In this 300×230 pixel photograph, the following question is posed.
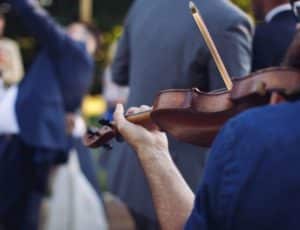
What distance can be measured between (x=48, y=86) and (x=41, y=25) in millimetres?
363

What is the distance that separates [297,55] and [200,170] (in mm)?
1730

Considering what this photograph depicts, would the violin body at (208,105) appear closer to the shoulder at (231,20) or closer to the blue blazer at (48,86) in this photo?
the shoulder at (231,20)

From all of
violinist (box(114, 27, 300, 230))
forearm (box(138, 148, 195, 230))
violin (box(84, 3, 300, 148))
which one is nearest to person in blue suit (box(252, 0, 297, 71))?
violin (box(84, 3, 300, 148))

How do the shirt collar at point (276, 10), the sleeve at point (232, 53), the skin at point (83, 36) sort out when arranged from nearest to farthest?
1. the sleeve at point (232, 53)
2. the shirt collar at point (276, 10)
3. the skin at point (83, 36)

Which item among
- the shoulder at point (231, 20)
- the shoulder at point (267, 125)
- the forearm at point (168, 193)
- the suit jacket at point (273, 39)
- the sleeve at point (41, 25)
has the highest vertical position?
the shoulder at point (267, 125)

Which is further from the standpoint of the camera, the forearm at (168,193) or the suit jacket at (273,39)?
the suit jacket at (273,39)

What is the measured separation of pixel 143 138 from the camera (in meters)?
2.54

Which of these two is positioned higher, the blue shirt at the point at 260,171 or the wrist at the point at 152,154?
the blue shirt at the point at 260,171

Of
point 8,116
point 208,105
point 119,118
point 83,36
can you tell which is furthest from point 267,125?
point 83,36

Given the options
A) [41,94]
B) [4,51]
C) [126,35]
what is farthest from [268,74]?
[4,51]

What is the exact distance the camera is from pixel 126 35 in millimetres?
4199

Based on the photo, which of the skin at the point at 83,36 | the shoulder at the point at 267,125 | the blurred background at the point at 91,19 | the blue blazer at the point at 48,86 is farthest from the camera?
the blurred background at the point at 91,19

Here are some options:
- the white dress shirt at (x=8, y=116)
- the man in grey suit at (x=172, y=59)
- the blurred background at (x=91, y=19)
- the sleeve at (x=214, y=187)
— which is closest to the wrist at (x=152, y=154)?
the sleeve at (x=214, y=187)

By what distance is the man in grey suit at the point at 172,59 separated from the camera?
3629mm
